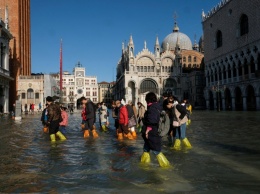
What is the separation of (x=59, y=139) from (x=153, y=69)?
66516mm

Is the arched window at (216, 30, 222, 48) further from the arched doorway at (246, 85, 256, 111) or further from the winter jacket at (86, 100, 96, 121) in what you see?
the winter jacket at (86, 100, 96, 121)

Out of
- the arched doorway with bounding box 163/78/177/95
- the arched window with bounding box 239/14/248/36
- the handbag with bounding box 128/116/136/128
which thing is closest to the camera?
the handbag with bounding box 128/116/136/128

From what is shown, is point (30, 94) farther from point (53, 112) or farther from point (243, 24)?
point (53, 112)

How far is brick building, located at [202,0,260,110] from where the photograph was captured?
4462 cm

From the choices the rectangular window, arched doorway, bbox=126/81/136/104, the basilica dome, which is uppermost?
the basilica dome

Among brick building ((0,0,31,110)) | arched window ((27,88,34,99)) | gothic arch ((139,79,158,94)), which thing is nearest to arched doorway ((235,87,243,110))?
gothic arch ((139,79,158,94))

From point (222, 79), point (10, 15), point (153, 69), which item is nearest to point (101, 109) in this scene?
point (10, 15)

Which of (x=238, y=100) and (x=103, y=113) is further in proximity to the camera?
(x=238, y=100)

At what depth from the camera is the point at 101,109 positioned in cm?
1510

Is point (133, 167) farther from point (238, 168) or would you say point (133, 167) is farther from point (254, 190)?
point (254, 190)

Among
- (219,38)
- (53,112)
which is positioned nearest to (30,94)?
(219,38)

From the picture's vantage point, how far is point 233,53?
50.8 m

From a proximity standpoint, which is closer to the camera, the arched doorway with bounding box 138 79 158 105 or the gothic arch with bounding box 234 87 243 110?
the gothic arch with bounding box 234 87 243 110

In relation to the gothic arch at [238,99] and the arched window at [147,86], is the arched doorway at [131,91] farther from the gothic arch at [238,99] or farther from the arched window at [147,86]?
the gothic arch at [238,99]
